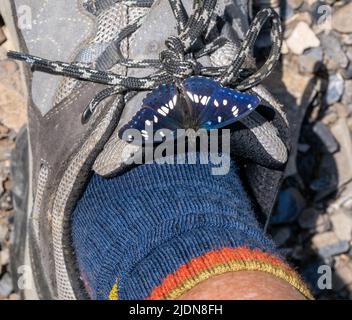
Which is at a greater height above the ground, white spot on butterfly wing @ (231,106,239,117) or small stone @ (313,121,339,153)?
white spot on butterfly wing @ (231,106,239,117)

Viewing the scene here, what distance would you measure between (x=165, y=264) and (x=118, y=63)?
41 cm

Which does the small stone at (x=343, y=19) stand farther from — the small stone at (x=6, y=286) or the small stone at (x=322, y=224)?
the small stone at (x=6, y=286)

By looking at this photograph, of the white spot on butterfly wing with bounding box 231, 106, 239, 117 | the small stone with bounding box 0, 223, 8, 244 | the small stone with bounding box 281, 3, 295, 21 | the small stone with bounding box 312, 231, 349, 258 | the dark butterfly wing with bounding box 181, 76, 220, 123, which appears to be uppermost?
the dark butterfly wing with bounding box 181, 76, 220, 123

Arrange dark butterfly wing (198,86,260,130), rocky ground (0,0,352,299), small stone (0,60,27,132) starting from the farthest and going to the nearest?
rocky ground (0,0,352,299) < small stone (0,60,27,132) < dark butterfly wing (198,86,260,130)

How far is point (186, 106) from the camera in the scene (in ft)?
3.95

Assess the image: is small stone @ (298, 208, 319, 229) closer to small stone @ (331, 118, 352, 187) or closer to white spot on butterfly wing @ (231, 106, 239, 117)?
small stone @ (331, 118, 352, 187)

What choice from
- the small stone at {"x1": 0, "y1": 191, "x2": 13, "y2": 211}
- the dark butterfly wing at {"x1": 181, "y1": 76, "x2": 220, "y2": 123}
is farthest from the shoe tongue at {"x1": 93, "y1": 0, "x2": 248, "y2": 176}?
the small stone at {"x1": 0, "y1": 191, "x2": 13, "y2": 211}

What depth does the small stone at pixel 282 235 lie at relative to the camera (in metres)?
1.80

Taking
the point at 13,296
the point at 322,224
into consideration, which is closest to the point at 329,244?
the point at 322,224

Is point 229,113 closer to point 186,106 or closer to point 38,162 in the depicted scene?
point 186,106

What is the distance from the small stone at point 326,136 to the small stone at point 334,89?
0.21 feet

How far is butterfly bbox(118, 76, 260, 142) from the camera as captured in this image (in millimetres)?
1201
